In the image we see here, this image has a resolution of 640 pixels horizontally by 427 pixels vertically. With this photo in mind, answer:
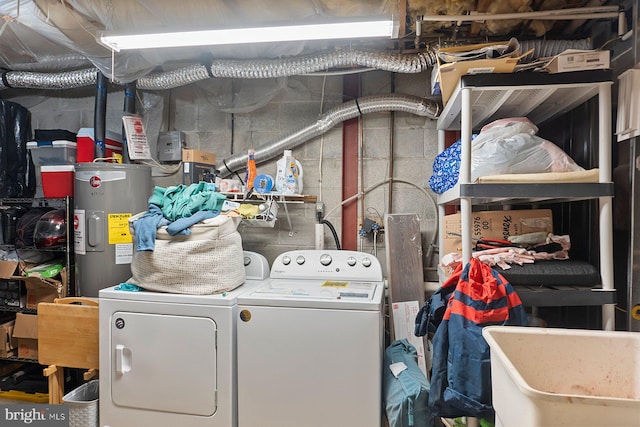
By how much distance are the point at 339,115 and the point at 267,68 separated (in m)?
0.57

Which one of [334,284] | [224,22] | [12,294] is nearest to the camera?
[224,22]

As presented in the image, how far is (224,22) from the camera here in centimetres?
206

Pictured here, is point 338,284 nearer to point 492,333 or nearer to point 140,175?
point 492,333

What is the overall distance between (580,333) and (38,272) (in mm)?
3178

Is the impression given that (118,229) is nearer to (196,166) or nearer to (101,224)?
(101,224)

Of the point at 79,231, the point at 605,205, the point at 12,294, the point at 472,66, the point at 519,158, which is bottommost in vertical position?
the point at 12,294

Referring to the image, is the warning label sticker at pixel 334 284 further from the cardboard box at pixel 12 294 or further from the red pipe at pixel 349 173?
the cardboard box at pixel 12 294

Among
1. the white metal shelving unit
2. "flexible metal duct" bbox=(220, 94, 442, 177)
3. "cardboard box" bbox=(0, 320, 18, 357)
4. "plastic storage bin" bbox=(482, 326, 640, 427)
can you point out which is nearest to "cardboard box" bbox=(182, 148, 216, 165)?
"flexible metal duct" bbox=(220, 94, 442, 177)

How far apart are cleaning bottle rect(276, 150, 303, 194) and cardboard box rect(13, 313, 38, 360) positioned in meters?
2.00

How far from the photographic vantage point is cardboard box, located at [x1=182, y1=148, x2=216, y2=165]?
254 centimetres

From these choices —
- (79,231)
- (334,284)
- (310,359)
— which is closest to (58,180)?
(79,231)

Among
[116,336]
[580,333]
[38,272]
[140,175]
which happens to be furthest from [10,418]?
[580,333]

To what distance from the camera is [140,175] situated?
261 centimetres

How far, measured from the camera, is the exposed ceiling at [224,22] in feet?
6.36
